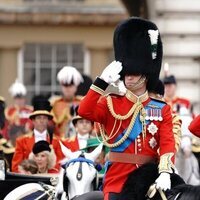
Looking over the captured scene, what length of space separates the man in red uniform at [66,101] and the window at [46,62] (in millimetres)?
13466

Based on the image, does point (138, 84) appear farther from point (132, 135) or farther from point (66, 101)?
point (66, 101)

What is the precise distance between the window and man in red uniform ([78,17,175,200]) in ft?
61.5

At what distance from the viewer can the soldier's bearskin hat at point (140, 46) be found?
25.2 ft

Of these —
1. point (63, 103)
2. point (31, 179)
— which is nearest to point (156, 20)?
point (63, 103)

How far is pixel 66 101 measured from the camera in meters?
13.0

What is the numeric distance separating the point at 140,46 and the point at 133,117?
1.48ft

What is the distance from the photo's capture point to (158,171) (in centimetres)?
731

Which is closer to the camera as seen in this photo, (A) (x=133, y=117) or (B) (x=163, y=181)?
(B) (x=163, y=181)

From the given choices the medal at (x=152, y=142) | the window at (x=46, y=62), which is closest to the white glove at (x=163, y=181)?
the medal at (x=152, y=142)

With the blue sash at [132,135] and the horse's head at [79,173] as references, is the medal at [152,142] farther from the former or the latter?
the horse's head at [79,173]

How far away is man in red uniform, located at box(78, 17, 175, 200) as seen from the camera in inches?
295

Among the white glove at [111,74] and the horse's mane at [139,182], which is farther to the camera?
the white glove at [111,74]

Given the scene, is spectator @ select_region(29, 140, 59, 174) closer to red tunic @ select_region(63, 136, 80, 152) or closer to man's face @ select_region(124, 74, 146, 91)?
red tunic @ select_region(63, 136, 80, 152)

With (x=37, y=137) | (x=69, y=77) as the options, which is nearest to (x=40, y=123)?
(x=37, y=137)
